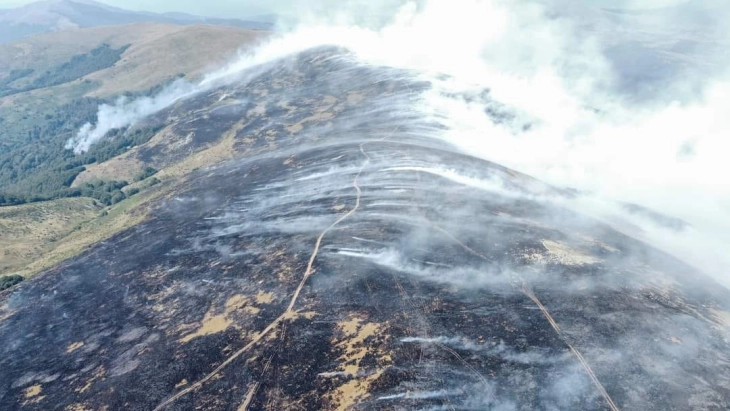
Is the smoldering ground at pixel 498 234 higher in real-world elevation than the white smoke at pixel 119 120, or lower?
higher

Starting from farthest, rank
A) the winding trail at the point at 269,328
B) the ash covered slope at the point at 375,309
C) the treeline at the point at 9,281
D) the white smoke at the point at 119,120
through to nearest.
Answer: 1. the white smoke at the point at 119,120
2. the treeline at the point at 9,281
3. the winding trail at the point at 269,328
4. the ash covered slope at the point at 375,309

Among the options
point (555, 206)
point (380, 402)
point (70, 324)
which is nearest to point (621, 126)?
point (555, 206)

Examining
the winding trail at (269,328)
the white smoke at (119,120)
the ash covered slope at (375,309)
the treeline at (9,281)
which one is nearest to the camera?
the ash covered slope at (375,309)

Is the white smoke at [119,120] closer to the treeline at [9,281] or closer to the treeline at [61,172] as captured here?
the treeline at [61,172]

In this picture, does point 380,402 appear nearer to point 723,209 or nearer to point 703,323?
point 703,323

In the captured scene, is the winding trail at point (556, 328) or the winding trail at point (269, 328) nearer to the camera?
the winding trail at point (556, 328)

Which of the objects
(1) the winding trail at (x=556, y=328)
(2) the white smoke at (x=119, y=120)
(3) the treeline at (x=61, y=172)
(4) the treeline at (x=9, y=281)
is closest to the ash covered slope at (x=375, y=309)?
(1) the winding trail at (x=556, y=328)

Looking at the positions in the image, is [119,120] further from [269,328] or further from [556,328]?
[556,328]

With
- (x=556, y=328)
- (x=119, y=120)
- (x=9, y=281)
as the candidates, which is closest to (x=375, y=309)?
(x=556, y=328)
